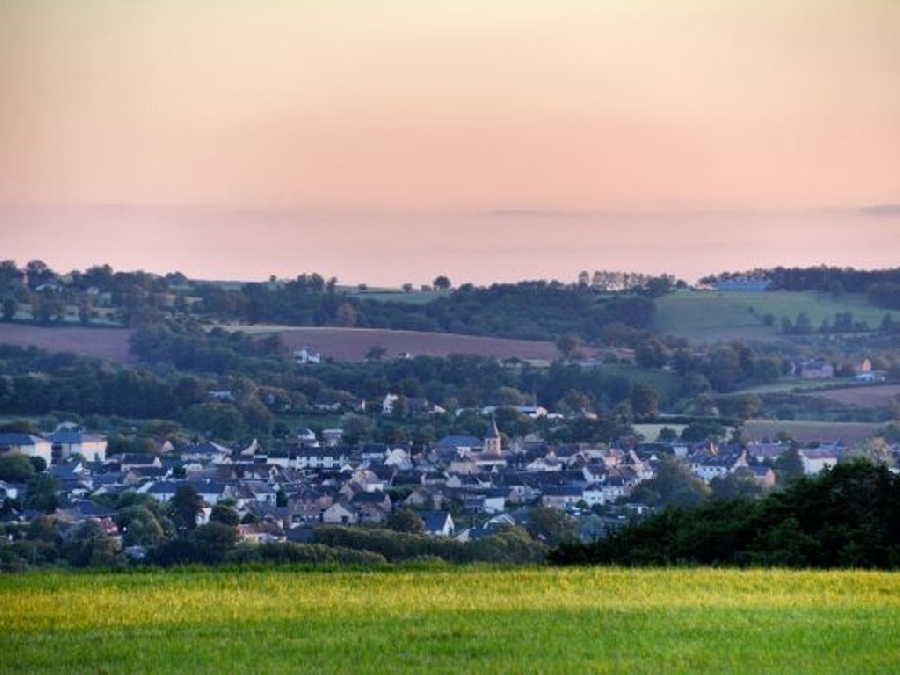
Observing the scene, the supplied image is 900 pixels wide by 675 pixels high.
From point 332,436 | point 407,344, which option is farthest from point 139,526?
point 407,344

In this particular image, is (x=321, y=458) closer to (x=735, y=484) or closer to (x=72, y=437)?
(x=72, y=437)

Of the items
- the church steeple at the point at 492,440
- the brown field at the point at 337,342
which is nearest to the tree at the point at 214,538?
the church steeple at the point at 492,440

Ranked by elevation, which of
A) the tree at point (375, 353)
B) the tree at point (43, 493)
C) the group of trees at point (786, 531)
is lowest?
the tree at point (43, 493)

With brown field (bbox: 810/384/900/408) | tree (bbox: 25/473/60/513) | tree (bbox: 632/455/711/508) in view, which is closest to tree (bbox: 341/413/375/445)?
brown field (bbox: 810/384/900/408)

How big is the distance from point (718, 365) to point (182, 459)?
32.3 m

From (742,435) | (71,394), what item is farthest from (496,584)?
(71,394)

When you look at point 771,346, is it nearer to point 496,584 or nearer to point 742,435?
point 742,435

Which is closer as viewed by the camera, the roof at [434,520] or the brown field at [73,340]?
the roof at [434,520]

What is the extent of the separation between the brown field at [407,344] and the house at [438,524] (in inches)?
1742

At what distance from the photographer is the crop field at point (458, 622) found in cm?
1192

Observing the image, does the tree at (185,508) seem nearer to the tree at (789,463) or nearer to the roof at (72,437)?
the tree at (789,463)

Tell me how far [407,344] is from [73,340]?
Answer: 15.6 meters

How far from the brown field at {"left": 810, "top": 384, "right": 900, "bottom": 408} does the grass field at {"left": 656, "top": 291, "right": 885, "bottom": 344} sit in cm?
1366

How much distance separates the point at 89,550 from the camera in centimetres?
3556
